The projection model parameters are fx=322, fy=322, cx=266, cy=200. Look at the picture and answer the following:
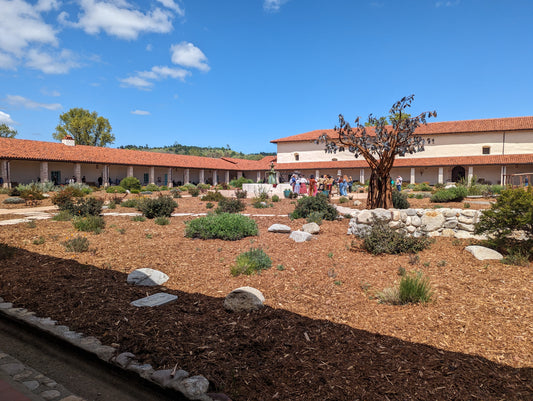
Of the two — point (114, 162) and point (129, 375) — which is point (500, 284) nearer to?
point (129, 375)

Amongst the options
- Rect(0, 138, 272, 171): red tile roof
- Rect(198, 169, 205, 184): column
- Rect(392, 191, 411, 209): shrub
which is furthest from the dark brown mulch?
Rect(198, 169, 205, 184): column

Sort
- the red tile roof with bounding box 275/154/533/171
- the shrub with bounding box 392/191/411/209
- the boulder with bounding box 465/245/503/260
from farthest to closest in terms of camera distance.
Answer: the red tile roof with bounding box 275/154/533/171
the shrub with bounding box 392/191/411/209
the boulder with bounding box 465/245/503/260

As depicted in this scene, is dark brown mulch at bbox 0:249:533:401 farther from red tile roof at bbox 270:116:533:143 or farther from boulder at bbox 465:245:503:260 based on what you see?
red tile roof at bbox 270:116:533:143

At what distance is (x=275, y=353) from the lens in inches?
129

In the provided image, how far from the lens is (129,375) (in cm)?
303

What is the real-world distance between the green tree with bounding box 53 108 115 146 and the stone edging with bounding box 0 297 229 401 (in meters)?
55.2

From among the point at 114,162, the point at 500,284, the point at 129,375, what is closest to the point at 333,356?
the point at 129,375

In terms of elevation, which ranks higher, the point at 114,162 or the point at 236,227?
the point at 114,162

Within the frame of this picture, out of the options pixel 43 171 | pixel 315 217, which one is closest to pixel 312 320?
pixel 315 217

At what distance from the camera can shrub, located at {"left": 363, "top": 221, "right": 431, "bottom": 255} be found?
717 cm

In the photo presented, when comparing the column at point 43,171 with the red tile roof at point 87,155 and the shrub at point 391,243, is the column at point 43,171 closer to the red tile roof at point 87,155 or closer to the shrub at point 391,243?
the red tile roof at point 87,155

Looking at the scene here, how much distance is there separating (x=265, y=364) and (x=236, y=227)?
6.08 m

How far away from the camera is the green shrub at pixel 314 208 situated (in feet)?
37.8

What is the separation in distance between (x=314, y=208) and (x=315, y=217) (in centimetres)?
110
